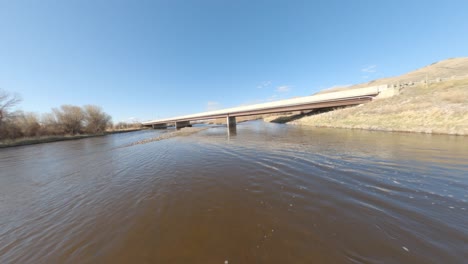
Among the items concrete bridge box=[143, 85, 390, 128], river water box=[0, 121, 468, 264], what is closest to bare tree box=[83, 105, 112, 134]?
concrete bridge box=[143, 85, 390, 128]

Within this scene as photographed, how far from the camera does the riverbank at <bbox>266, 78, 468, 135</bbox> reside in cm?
1200

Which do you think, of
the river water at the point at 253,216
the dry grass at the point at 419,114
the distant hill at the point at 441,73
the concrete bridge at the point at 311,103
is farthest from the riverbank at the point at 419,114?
the distant hill at the point at 441,73

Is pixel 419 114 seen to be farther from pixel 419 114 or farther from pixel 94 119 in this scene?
pixel 94 119

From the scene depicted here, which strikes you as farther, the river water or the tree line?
the tree line

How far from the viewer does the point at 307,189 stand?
4.34 metres

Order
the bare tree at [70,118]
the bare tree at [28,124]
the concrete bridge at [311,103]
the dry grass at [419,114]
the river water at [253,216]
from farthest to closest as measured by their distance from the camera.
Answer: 1. the bare tree at [70,118]
2. the bare tree at [28,124]
3. the concrete bridge at [311,103]
4. the dry grass at [419,114]
5. the river water at [253,216]

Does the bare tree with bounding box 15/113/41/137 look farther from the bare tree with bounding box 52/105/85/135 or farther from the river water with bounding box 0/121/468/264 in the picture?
the river water with bounding box 0/121/468/264

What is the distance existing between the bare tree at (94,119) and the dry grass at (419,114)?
60.9 meters

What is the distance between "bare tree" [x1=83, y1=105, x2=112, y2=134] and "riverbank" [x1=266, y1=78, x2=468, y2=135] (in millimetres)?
60932

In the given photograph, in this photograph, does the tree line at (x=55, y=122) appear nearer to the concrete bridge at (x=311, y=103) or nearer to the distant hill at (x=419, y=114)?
the concrete bridge at (x=311, y=103)

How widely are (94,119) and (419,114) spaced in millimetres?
68691

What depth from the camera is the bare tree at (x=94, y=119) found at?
42.4 meters

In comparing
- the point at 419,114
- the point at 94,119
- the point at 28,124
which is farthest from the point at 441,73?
the point at 28,124

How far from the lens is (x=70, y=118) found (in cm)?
3738
